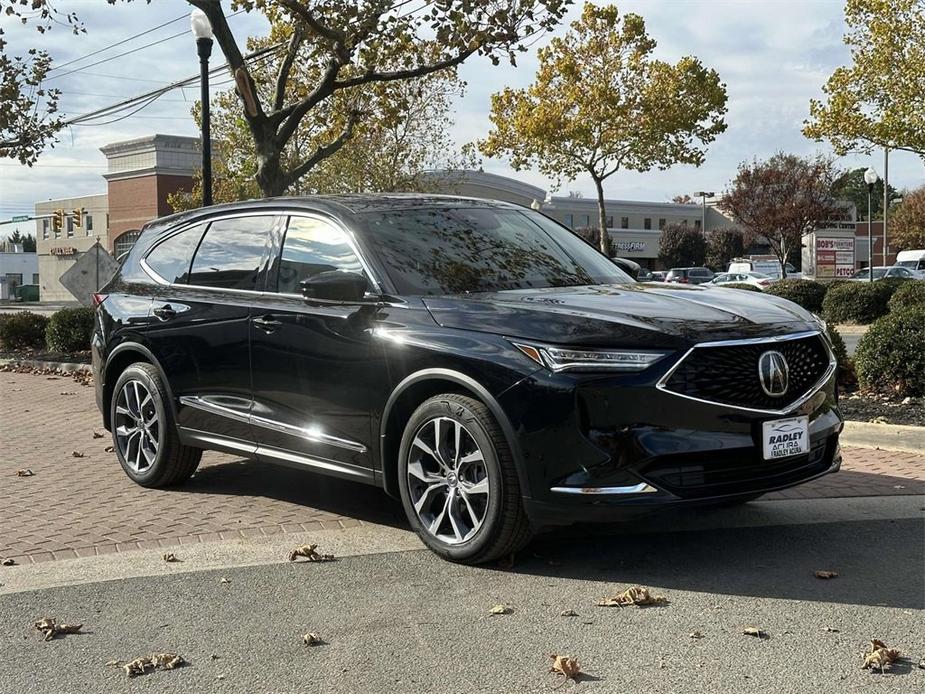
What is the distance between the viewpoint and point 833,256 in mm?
33938

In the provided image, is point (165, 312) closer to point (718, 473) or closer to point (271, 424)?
point (271, 424)

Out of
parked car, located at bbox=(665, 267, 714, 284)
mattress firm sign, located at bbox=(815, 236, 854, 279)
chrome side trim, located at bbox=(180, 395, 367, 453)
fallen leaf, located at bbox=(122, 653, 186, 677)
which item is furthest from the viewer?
parked car, located at bbox=(665, 267, 714, 284)

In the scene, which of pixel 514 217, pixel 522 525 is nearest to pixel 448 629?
pixel 522 525

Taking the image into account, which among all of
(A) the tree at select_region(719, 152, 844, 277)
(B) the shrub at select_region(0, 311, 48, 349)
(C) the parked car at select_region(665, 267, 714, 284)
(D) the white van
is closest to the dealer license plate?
(B) the shrub at select_region(0, 311, 48, 349)

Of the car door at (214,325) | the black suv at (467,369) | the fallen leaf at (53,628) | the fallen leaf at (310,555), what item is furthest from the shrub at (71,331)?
the fallen leaf at (53,628)

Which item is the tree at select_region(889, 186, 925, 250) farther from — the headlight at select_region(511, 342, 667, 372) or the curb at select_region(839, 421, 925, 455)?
the headlight at select_region(511, 342, 667, 372)

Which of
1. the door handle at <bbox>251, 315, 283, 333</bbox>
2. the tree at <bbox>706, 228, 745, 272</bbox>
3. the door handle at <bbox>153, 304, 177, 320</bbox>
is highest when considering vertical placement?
the tree at <bbox>706, 228, 745, 272</bbox>

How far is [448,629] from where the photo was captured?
167 inches

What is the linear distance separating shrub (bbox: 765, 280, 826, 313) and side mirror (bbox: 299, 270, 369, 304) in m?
18.5

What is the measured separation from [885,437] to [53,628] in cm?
604

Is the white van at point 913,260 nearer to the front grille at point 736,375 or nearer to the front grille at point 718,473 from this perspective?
the front grille at point 736,375

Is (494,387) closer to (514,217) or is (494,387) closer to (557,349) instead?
(557,349)

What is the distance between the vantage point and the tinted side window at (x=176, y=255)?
7.01m

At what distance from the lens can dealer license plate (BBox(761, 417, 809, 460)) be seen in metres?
4.84
